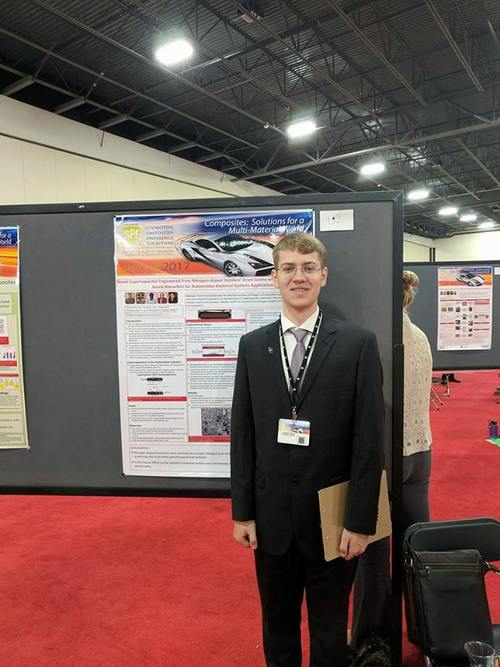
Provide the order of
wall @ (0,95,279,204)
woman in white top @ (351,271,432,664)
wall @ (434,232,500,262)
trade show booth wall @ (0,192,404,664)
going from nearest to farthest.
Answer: trade show booth wall @ (0,192,404,664), woman in white top @ (351,271,432,664), wall @ (0,95,279,204), wall @ (434,232,500,262)

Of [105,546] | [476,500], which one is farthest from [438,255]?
[105,546]

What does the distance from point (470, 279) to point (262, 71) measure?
4.80 metres

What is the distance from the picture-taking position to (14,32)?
16.8 ft

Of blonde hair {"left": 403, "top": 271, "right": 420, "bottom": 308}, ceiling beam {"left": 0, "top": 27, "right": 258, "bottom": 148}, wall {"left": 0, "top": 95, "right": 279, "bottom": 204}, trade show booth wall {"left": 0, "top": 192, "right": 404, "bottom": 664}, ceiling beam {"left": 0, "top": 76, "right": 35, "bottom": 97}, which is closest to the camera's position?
trade show booth wall {"left": 0, "top": 192, "right": 404, "bottom": 664}

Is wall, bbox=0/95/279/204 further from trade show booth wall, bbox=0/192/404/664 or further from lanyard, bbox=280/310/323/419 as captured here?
lanyard, bbox=280/310/323/419

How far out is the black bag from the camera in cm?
157

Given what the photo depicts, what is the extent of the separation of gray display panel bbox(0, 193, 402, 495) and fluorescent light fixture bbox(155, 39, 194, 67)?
15.1 ft

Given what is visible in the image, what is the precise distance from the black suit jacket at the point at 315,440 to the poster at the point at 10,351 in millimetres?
808

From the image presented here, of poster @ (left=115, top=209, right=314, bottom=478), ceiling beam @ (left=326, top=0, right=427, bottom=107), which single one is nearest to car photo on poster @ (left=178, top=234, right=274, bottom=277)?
poster @ (left=115, top=209, right=314, bottom=478)

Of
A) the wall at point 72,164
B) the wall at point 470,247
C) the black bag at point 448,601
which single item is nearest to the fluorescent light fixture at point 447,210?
the wall at point 470,247

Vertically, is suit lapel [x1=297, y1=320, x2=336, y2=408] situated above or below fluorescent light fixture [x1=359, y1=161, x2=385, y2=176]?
below

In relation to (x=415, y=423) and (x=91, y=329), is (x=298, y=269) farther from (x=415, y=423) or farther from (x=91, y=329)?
(x=415, y=423)

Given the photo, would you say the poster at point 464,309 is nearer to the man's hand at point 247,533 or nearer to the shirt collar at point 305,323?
the shirt collar at point 305,323

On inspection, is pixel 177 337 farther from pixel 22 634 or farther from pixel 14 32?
pixel 14 32
